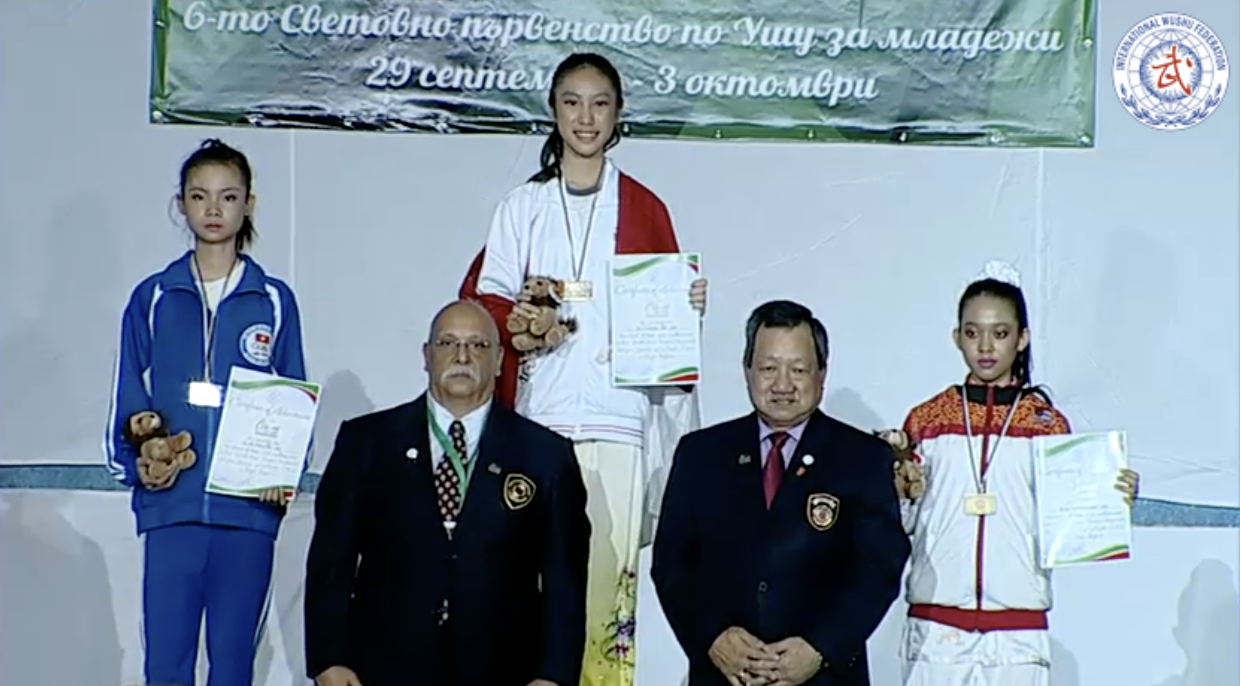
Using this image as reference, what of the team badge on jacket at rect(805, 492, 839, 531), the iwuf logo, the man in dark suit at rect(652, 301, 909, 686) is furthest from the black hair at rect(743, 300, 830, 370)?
the iwuf logo

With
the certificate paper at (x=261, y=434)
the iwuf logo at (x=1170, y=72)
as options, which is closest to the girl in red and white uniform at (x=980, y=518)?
the iwuf logo at (x=1170, y=72)

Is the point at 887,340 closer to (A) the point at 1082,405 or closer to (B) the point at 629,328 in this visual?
(A) the point at 1082,405

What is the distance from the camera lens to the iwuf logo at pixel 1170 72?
4.70 meters

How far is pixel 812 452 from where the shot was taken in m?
3.54

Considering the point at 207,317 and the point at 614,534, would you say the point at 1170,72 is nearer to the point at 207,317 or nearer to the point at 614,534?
the point at 614,534

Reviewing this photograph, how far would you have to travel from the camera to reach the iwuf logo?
4.70m

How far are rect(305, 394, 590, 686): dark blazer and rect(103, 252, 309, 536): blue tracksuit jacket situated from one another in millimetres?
450

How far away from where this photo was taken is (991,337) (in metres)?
3.87

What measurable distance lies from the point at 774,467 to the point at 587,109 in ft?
3.03

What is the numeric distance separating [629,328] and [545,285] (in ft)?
0.67

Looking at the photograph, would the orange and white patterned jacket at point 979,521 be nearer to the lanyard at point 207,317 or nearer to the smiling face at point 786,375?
the smiling face at point 786,375

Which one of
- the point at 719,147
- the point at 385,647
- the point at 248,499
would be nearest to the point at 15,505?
the point at 248,499

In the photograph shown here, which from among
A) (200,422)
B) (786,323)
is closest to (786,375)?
(786,323)

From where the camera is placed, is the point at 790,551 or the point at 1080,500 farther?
the point at 1080,500
